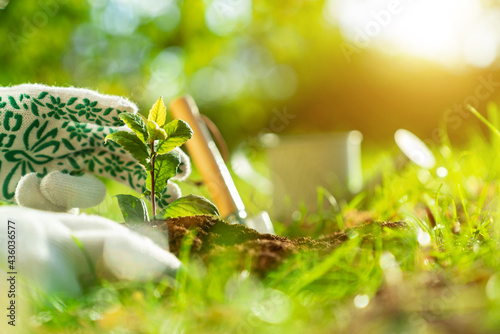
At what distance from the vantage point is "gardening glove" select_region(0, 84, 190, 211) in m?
1.11

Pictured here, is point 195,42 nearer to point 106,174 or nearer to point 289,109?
point 289,109

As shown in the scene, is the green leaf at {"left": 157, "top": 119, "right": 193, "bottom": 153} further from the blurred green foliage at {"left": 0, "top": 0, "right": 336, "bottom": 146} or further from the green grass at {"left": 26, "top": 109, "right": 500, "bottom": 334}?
the blurred green foliage at {"left": 0, "top": 0, "right": 336, "bottom": 146}

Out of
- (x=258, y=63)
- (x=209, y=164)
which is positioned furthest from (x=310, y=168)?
(x=258, y=63)

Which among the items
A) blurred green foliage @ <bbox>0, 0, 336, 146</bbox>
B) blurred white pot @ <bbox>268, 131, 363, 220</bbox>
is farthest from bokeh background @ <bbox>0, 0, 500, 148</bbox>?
blurred white pot @ <bbox>268, 131, 363, 220</bbox>

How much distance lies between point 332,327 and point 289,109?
196 inches

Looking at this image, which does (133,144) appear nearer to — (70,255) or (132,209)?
(132,209)

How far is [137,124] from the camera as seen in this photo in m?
0.97

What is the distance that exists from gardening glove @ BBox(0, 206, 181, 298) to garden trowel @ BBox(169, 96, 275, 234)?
0.56 m

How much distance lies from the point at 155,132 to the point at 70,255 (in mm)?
325

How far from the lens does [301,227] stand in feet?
5.21

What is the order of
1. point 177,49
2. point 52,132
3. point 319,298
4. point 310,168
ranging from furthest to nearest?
point 177,49
point 310,168
point 52,132
point 319,298

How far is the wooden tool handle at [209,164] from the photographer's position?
1381 mm

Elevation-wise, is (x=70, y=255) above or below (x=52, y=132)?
below

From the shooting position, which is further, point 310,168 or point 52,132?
point 310,168
